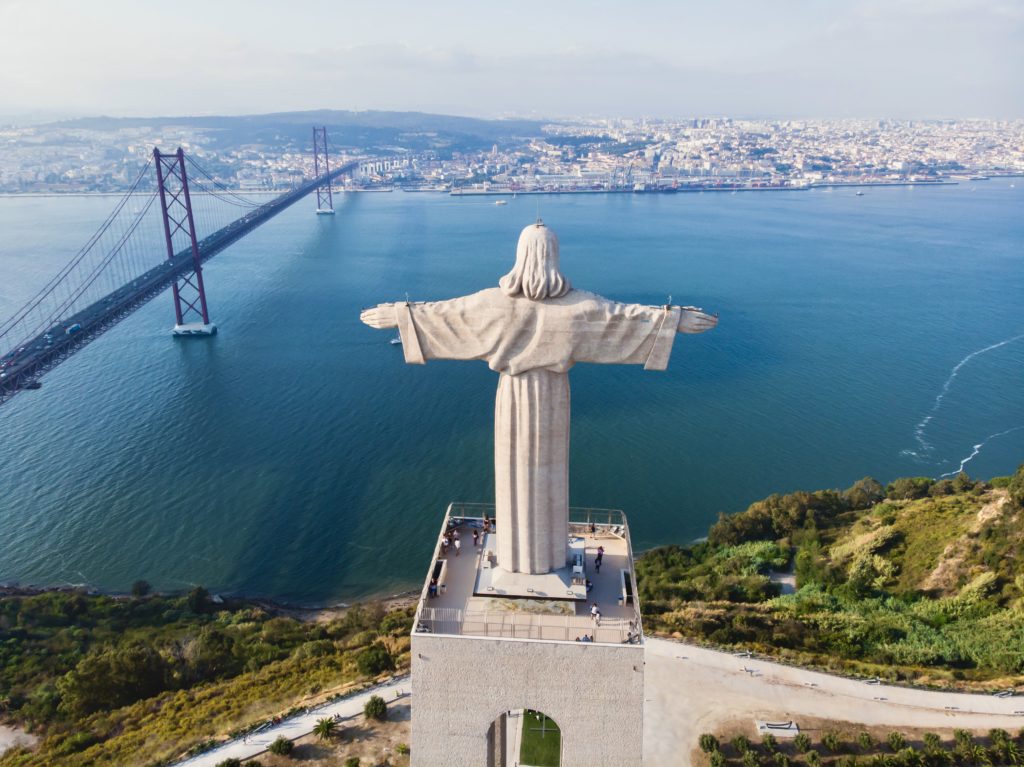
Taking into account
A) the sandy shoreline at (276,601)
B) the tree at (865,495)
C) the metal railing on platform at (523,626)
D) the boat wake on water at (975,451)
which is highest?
the metal railing on platform at (523,626)

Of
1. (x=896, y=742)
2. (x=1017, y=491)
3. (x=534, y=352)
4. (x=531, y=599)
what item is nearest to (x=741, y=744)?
(x=896, y=742)

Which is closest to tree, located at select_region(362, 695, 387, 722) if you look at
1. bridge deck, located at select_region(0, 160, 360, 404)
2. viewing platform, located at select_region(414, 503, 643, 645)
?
viewing platform, located at select_region(414, 503, 643, 645)

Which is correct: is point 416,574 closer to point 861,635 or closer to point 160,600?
point 160,600

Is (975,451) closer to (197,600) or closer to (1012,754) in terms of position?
(1012,754)

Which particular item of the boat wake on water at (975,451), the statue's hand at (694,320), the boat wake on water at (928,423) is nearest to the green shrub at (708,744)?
the statue's hand at (694,320)

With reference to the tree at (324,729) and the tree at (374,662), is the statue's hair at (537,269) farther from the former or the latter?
the tree at (374,662)

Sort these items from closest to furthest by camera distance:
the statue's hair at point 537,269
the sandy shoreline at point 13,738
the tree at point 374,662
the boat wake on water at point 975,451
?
the statue's hair at point 537,269 → the tree at point 374,662 → the sandy shoreline at point 13,738 → the boat wake on water at point 975,451

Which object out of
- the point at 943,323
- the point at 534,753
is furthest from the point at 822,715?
the point at 943,323
